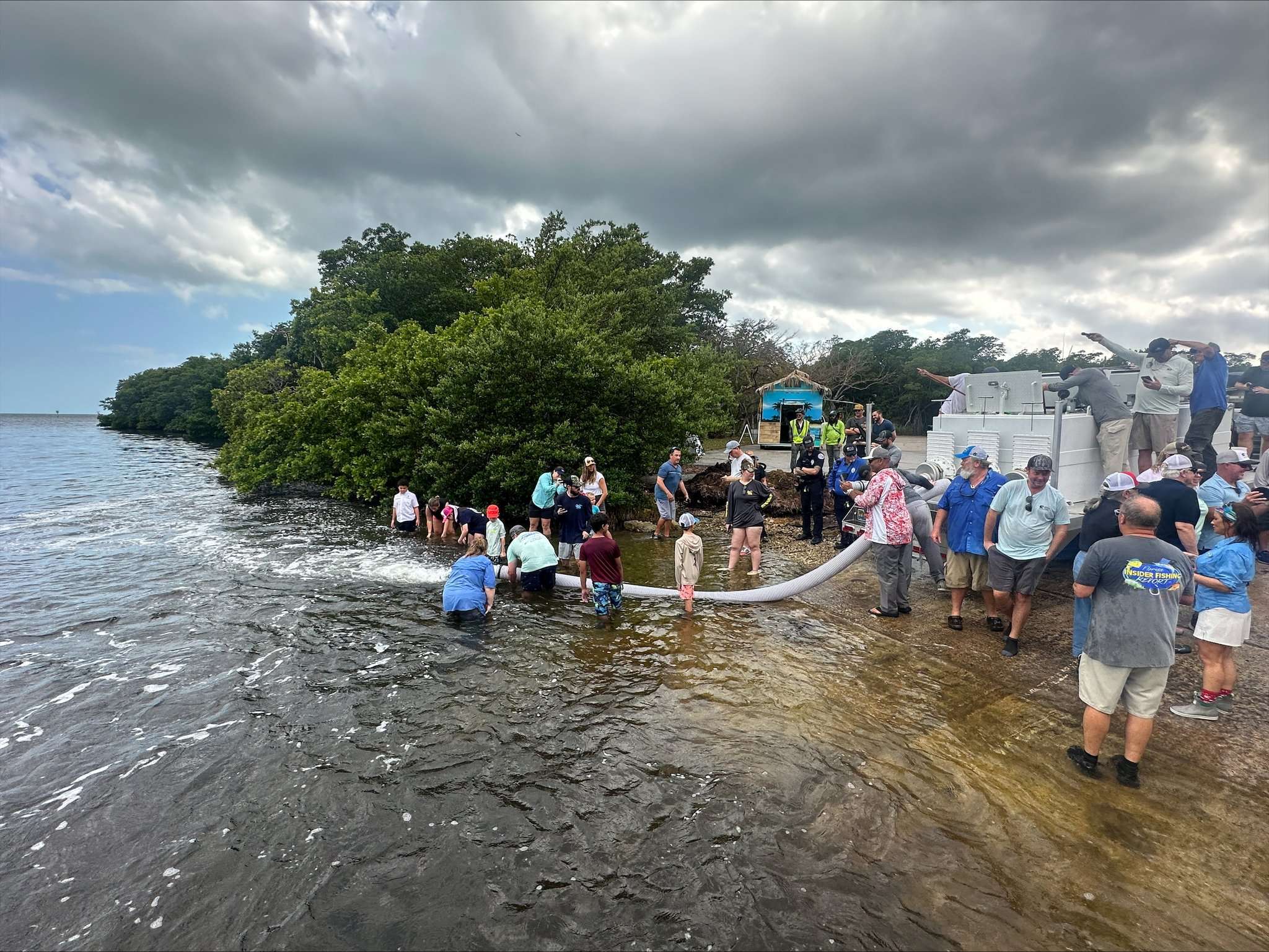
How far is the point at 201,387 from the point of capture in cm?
7112

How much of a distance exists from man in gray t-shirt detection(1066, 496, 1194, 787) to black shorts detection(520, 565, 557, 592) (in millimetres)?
7130

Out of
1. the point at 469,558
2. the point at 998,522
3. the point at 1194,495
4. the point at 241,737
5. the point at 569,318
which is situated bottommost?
the point at 241,737

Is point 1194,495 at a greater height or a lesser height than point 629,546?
greater

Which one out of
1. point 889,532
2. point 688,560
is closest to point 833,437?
point 889,532

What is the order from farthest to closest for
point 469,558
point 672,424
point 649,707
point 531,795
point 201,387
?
point 201,387, point 672,424, point 469,558, point 649,707, point 531,795

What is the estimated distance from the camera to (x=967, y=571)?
23.4ft

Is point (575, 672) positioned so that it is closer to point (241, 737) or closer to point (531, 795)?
point (531, 795)

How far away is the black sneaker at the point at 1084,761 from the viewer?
4234 mm

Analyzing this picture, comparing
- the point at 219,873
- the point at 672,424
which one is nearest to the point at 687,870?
the point at 219,873

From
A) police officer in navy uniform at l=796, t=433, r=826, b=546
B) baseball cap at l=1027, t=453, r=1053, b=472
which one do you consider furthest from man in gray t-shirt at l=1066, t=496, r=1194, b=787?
police officer in navy uniform at l=796, t=433, r=826, b=546

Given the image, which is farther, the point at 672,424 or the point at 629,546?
the point at 672,424

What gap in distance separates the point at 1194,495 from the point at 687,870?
5.57 meters

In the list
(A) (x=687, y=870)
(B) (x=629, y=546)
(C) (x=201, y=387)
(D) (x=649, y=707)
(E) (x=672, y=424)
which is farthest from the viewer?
(C) (x=201, y=387)

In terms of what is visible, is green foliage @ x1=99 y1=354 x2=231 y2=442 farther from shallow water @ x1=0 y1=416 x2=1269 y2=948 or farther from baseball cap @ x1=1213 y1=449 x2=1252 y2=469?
baseball cap @ x1=1213 y1=449 x2=1252 y2=469
